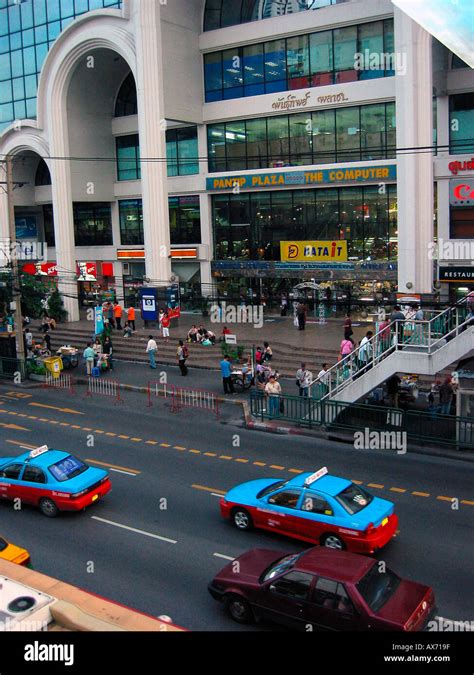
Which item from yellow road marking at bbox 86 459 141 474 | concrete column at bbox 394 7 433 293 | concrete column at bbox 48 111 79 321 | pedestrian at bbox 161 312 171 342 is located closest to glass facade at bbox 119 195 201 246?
concrete column at bbox 48 111 79 321

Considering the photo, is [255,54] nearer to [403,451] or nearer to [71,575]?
[403,451]

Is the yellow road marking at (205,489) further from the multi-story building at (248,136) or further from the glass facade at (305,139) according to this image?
the glass facade at (305,139)

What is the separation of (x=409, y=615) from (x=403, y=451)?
33.3ft

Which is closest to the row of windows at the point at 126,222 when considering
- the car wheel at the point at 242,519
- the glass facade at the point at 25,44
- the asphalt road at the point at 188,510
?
the glass facade at the point at 25,44

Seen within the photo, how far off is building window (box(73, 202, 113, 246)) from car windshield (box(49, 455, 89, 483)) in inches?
1234

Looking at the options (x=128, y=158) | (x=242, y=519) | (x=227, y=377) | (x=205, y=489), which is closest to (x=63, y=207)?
(x=128, y=158)

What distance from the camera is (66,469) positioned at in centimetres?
1638

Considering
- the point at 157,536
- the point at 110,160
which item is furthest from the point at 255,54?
the point at 157,536

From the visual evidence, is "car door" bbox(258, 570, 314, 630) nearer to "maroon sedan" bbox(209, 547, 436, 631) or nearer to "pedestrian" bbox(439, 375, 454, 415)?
"maroon sedan" bbox(209, 547, 436, 631)

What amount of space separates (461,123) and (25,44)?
27.9 m

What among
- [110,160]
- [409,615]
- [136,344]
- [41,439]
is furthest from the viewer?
[110,160]

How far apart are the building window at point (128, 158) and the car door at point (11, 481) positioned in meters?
30.6

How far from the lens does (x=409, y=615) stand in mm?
9906

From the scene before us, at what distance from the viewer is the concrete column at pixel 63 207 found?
4084 cm
